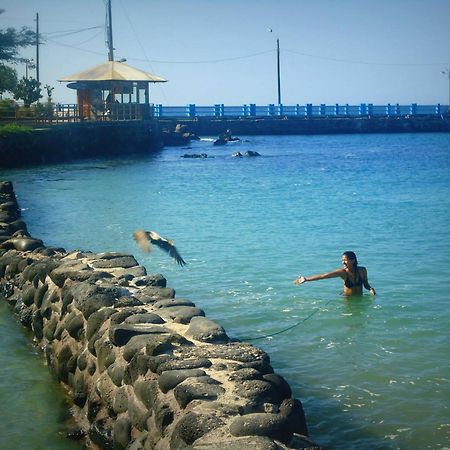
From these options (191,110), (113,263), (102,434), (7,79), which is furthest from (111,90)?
(102,434)

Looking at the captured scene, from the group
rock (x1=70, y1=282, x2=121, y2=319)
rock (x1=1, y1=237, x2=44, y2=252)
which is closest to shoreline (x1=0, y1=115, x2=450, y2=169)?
rock (x1=1, y1=237, x2=44, y2=252)

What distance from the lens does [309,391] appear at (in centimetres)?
769

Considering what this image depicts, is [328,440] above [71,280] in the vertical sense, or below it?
below

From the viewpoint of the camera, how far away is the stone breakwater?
5.10 meters

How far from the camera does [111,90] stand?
46.2m

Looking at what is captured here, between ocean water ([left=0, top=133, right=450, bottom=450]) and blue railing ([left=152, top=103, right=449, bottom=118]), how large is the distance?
1305 inches

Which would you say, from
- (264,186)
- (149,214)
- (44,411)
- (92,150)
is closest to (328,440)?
(44,411)

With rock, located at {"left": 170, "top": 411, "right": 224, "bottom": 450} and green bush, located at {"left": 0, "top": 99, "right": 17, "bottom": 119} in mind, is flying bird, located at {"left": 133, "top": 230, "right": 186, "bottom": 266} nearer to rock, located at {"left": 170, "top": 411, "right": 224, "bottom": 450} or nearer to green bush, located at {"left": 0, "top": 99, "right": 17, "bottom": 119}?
rock, located at {"left": 170, "top": 411, "right": 224, "bottom": 450}

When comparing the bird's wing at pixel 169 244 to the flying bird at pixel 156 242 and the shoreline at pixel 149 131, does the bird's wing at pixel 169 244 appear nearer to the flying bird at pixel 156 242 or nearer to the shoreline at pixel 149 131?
the flying bird at pixel 156 242

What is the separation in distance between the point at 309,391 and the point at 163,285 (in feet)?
7.37

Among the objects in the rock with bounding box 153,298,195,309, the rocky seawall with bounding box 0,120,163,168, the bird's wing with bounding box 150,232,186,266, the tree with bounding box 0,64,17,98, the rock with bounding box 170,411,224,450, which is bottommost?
the rock with bounding box 170,411,224,450

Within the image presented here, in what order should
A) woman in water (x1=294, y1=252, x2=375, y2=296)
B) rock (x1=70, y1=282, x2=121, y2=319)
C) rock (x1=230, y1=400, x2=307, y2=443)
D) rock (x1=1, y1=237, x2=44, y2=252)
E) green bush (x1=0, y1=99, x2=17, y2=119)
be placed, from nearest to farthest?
rock (x1=230, y1=400, x2=307, y2=443), rock (x1=70, y1=282, x2=121, y2=319), woman in water (x1=294, y1=252, x2=375, y2=296), rock (x1=1, y1=237, x2=44, y2=252), green bush (x1=0, y1=99, x2=17, y2=119)

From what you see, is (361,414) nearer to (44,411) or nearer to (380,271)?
(44,411)

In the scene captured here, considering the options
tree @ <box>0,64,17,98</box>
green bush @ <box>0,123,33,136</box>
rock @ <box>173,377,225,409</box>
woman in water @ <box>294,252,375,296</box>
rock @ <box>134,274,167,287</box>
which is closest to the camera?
rock @ <box>173,377,225,409</box>
